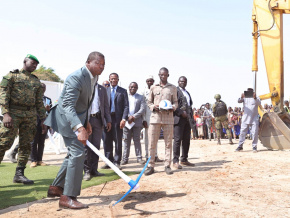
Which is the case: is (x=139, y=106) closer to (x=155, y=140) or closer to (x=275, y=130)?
(x=155, y=140)

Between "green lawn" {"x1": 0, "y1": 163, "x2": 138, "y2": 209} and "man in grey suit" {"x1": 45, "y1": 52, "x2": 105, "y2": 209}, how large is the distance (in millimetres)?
487

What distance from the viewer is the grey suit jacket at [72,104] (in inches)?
145

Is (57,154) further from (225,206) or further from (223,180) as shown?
(225,206)

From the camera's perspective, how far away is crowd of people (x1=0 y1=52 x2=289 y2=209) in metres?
3.74

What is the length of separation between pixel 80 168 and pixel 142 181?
172 cm

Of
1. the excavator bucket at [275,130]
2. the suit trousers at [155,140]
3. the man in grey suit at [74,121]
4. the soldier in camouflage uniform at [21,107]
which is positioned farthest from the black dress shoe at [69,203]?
the excavator bucket at [275,130]

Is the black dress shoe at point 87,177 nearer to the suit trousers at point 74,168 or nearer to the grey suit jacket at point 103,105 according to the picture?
the grey suit jacket at point 103,105

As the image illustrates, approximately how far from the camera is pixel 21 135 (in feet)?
16.8

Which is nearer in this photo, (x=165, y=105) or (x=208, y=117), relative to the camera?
(x=165, y=105)

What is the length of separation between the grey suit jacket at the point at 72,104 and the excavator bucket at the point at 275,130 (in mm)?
7542

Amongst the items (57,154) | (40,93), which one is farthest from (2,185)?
(57,154)

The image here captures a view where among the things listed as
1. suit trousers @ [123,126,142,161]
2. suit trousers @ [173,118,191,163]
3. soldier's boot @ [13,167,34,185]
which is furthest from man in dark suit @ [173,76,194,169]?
soldier's boot @ [13,167,34,185]

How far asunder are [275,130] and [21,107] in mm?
7888

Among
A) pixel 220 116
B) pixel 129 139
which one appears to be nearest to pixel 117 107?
pixel 129 139
